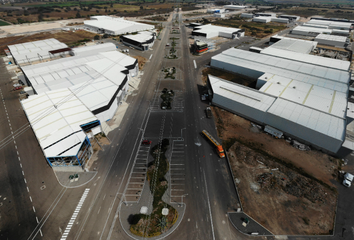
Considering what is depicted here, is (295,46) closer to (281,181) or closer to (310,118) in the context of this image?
(310,118)

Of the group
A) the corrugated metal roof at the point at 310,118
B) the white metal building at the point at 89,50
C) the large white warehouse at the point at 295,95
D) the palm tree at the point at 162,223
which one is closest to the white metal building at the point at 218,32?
the large white warehouse at the point at 295,95

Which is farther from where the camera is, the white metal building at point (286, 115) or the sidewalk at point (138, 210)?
the white metal building at point (286, 115)

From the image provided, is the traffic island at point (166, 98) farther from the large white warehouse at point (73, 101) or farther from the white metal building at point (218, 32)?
the white metal building at point (218, 32)

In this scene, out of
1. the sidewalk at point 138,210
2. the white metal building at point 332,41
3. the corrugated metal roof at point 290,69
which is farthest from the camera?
the white metal building at point 332,41

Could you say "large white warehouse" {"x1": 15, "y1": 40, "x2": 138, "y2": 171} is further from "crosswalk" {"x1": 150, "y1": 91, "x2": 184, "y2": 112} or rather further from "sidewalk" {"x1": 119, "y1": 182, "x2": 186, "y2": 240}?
"sidewalk" {"x1": 119, "y1": 182, "x2": 186, "y2": 240}

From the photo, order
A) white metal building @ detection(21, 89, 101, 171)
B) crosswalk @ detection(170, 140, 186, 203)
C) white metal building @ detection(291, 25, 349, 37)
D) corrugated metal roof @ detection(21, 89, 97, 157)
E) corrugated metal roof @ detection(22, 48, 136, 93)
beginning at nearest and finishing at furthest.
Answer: crosswalk @ detection(170, 140, 186, 203) < white metal building @ detection(21, 89, 101, 171) < corrugated metal roof @ detection(21, 89, 97, 157) < corrugated metal roof @ detection(22, 48, 136, 93) < white metal building @ detection(291, 25, 349, 37)

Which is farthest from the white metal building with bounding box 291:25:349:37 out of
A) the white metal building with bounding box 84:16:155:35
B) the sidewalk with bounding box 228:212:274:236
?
the sidewalk with bounding box 228:212:274:236
